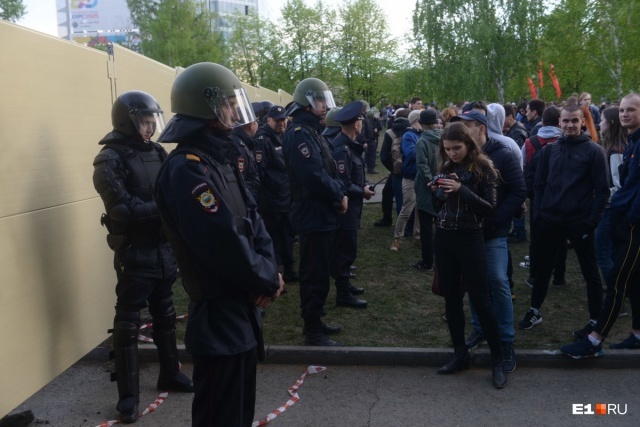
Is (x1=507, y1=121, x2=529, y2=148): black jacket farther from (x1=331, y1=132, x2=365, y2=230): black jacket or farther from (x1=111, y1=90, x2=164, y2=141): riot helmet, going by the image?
(x1=111, y1=90, x2=164, y2=141): riot helmet

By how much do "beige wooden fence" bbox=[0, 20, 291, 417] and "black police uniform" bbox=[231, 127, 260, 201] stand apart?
138 cm

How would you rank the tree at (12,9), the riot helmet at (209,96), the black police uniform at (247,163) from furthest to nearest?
the tree at (12,9) → the black police uniform at (247,163) → the riot helmet at (209,96)

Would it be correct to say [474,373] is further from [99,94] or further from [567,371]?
[99,94]

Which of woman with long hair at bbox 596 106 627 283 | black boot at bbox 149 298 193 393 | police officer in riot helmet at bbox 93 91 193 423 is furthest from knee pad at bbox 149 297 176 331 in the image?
woman with long hair at bbox 596 106 627 283

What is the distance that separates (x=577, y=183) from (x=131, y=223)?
12.3 ft

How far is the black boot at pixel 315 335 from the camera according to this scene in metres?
5.57

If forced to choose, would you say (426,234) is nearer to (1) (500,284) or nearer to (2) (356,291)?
(2) (356,291)

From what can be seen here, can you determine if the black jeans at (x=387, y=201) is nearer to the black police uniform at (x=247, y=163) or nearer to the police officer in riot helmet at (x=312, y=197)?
the black police uniform at (x=247, y=163)

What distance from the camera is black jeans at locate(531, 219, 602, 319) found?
5555 mm

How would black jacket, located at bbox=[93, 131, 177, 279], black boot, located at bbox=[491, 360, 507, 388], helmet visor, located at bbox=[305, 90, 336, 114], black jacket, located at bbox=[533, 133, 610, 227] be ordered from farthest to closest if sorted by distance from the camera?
helmet visor, located at bbox=[305, 90, 336, 114] → black jacket, located at bbox=[533, 133, 610, 227] → black boot, located at bbox=[491, 360, 507, 388] → black jacket, located at bbox=[93, 131, 177, 279]

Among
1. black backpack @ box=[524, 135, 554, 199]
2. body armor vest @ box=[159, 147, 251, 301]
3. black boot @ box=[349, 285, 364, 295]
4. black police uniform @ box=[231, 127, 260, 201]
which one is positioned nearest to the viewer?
body armor vest @ box=[159, 147, 251, 301]

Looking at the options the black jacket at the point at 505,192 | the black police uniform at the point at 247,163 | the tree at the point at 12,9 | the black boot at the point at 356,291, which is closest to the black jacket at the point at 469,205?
the black jacket at the point at 505,192

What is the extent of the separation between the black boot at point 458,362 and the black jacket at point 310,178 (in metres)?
1.52

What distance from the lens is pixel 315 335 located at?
5.62m
